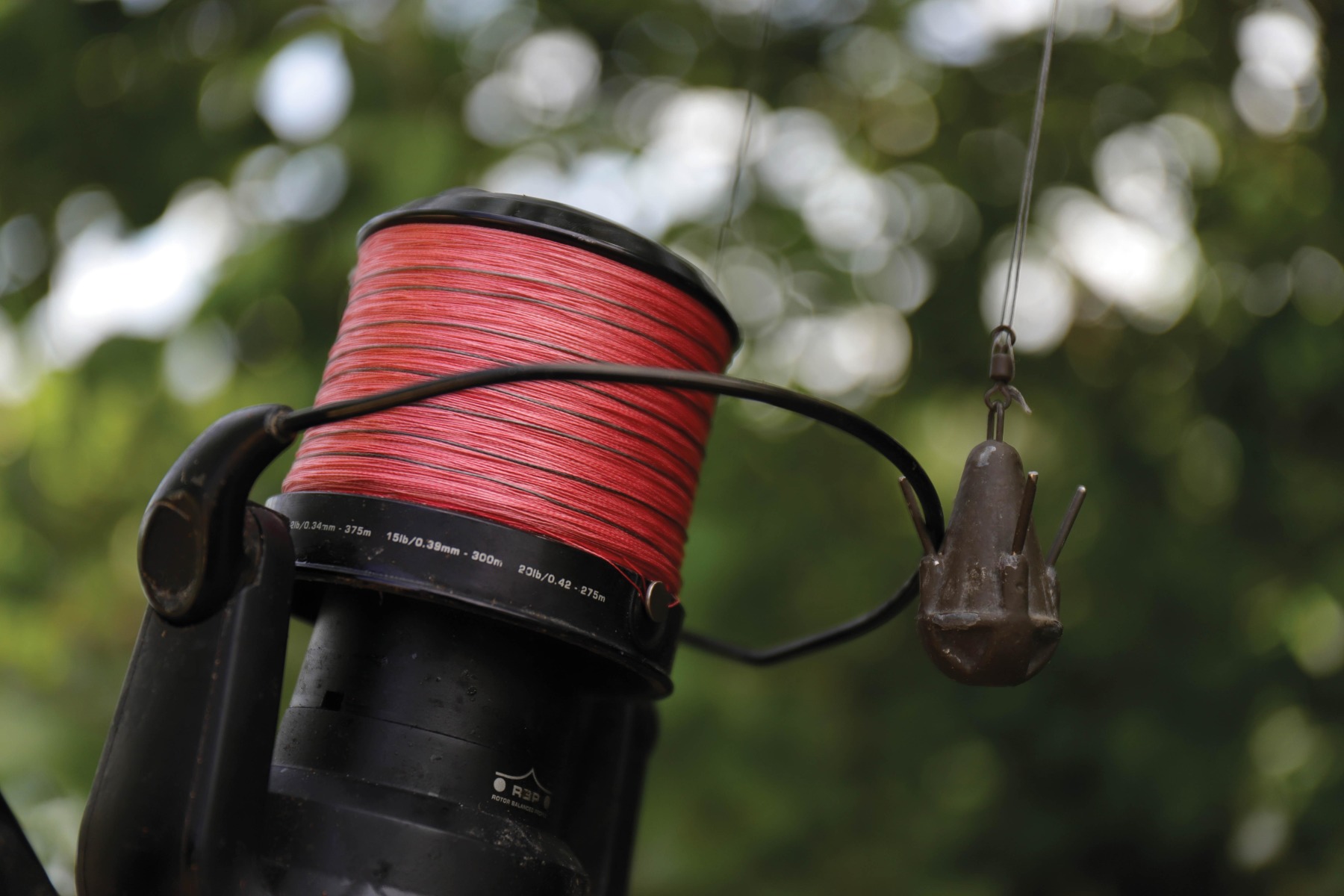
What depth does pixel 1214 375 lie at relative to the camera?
8.39 ft

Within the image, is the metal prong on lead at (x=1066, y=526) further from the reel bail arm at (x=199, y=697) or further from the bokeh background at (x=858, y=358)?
the bokeh background at (x=858, y=358)

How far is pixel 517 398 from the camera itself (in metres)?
0.94

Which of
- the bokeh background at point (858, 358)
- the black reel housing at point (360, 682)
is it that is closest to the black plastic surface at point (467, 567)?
the black reel housing at point (360, 682)

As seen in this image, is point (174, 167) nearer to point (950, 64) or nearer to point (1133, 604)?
point (950, 64)

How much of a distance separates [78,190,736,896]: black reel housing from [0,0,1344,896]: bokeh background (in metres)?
1.22

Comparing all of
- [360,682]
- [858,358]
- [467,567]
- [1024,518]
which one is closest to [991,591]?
[1024,518]

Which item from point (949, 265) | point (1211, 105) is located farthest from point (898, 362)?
Answer: point (1211, 105)

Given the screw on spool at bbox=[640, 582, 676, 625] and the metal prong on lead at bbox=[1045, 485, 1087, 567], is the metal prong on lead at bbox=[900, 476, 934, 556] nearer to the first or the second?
the metal prong on lead at bbox=[1045, 485, 1087, 567]

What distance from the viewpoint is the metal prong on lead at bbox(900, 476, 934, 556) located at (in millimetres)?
874

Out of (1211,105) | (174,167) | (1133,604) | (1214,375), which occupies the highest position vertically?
(1211,105)

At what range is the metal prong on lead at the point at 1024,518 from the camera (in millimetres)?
827

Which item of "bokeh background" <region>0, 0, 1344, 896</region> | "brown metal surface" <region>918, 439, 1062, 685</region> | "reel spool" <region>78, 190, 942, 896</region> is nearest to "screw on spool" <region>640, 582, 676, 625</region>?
"reel spool" <region>78, 190, 942, 896</region>

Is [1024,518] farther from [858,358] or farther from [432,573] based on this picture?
[858,358]

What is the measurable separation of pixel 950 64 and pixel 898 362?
0.68 m
